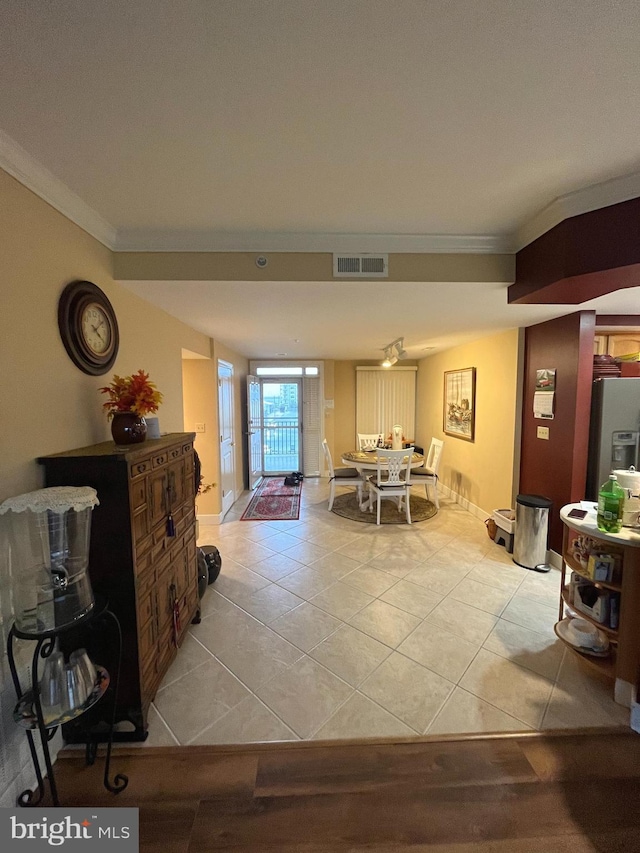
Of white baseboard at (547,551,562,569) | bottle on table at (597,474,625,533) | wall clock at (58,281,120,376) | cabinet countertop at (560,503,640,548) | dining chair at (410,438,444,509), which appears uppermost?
wall clock at (58,281,120,376)

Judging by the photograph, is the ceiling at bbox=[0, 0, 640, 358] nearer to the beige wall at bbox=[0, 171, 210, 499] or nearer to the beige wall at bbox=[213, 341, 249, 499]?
the beige wall at bbox=[0, 171, 210, 499]

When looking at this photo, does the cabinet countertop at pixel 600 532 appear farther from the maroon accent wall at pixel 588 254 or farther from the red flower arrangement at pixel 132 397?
the red flower arrangement at pixel 132 397

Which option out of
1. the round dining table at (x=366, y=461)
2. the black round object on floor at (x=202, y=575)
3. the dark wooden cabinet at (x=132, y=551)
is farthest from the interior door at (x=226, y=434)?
the dark wooden cabinet at (x=132, y=551)

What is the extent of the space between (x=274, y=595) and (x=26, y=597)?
171 cm

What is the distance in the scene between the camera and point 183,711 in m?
1.64

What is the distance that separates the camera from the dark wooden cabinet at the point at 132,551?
4.62 ft

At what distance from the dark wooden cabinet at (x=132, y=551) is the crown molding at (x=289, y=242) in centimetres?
120

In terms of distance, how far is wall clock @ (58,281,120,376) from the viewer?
1.57 meters

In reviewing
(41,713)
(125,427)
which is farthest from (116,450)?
(41,713)

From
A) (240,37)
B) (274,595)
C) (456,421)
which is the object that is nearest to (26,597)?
(274,595)

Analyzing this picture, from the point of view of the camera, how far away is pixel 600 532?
5.68ft

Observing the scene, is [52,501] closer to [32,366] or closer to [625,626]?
[32,366]

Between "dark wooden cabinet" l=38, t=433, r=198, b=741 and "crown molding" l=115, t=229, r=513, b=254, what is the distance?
1.20 metres

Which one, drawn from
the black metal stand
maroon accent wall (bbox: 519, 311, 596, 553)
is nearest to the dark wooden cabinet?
the black metal stand
